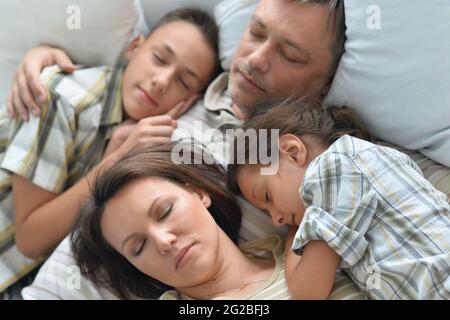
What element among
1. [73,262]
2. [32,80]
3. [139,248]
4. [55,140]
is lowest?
[73,262]

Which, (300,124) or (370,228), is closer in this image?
(370,228)

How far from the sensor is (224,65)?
1.53 m

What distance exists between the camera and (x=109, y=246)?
1217 millimetres

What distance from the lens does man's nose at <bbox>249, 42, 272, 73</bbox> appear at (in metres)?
1.28

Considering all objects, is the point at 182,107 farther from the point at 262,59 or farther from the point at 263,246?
the point at 263,246

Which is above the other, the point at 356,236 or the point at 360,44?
the point at 360,44

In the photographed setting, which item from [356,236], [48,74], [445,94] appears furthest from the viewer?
[48,74]

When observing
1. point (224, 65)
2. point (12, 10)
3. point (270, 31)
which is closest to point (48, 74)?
point (12, 10)

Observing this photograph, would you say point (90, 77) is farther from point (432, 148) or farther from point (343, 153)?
point (432, 148)

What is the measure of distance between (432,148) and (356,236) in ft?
1.20

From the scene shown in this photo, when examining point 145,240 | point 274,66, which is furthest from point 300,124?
point 145,240

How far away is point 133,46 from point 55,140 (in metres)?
0.40

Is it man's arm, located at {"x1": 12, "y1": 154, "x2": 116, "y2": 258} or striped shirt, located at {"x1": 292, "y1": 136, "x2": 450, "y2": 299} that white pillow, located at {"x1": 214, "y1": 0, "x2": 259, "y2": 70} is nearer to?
man's arm, located at {"x1": 12, "y1": 154, "x2": 116, "y2": 258}
